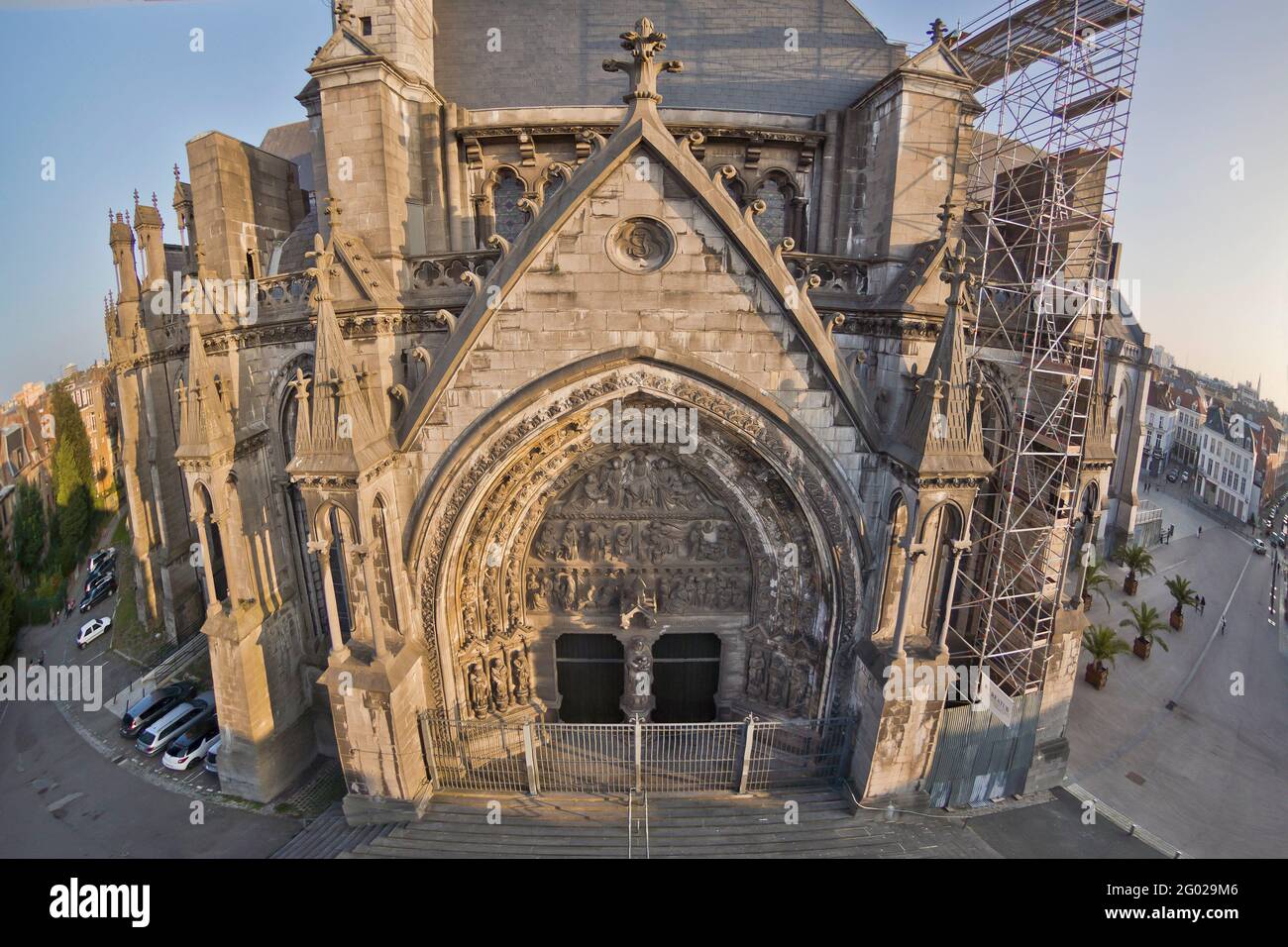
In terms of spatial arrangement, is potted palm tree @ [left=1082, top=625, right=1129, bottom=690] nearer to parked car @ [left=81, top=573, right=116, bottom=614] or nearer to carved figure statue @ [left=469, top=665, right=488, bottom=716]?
carved figure statue @ [left=469, top=665, right=488, bottom=716]

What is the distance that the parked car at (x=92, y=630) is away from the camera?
80.4 feet

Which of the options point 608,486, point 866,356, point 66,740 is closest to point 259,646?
point 608,486

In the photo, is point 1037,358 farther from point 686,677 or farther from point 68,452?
point 68,452

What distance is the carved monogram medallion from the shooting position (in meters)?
9.56

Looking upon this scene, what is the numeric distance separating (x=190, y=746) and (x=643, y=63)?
19163 mm

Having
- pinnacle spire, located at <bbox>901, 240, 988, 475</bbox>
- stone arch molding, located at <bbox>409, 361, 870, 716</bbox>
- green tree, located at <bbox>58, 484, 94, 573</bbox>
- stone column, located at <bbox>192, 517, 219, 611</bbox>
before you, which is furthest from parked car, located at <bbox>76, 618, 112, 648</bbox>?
pinnacle spire, located at <bbox>901, 240, 988, 475</bbox>

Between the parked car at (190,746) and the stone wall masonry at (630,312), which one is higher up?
the stone wall masonry at (630,312)

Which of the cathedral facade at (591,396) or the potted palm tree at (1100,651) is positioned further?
the potted palm tree at (1100,651)

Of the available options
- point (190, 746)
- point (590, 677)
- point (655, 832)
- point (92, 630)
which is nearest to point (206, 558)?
point (190, 746)

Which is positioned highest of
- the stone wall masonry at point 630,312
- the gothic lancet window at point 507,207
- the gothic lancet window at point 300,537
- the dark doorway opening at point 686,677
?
the gothic lancet window at point 507,207

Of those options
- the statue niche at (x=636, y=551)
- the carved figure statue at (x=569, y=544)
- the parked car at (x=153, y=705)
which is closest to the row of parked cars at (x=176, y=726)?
the parked car at (x=153, y=705)

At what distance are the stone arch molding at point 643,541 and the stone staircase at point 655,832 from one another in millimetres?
1773

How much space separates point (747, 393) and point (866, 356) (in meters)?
2.93

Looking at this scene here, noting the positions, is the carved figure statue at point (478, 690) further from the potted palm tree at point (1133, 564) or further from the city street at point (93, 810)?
the potted palm tree at point (1133, 564)
